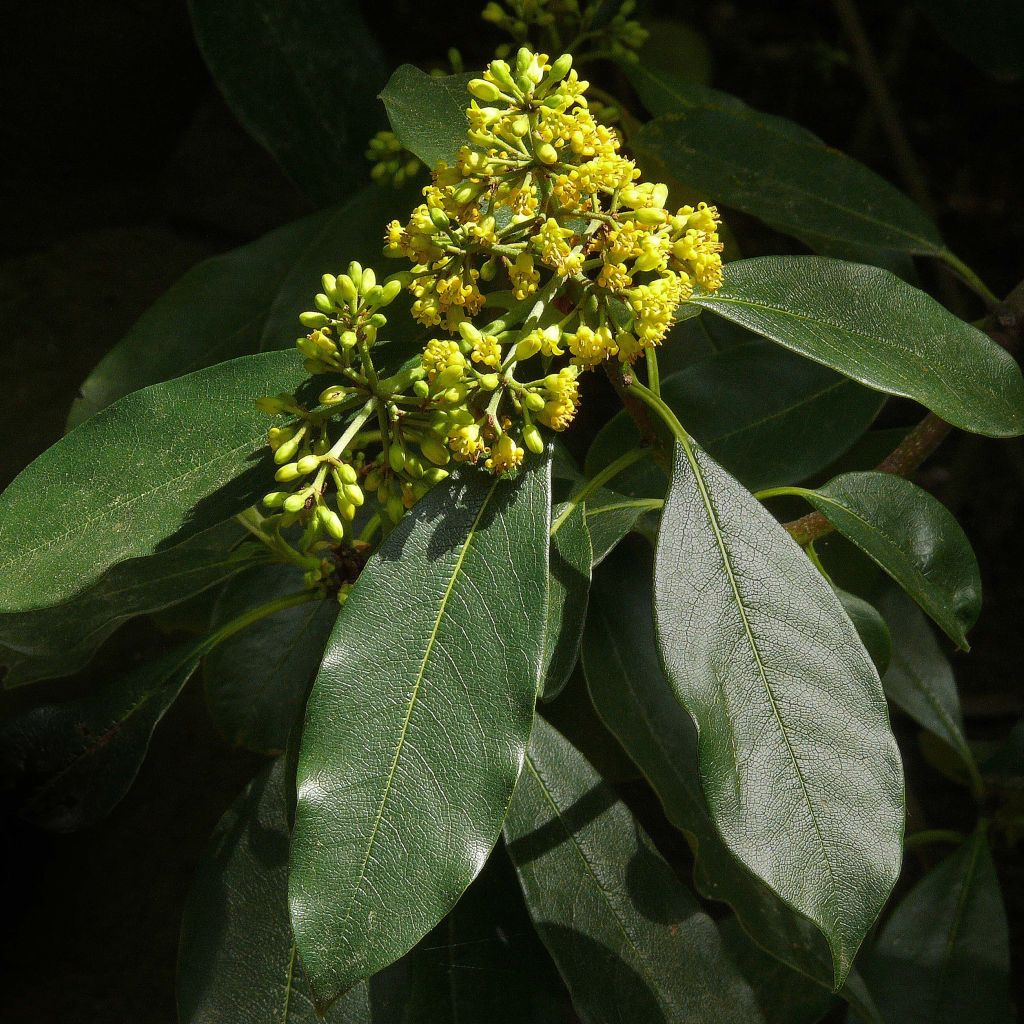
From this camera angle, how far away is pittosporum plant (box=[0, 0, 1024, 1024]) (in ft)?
2.17

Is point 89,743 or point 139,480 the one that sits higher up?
point 139,480

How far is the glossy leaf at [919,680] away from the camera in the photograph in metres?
1.31

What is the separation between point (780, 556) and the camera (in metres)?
0.75

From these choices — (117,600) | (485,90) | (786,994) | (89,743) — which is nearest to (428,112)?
(485,90)

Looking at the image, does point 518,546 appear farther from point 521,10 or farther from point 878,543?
point 521,10

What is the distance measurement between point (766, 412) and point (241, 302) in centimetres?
63

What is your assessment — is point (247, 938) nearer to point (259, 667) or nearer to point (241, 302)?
point (259, 667)

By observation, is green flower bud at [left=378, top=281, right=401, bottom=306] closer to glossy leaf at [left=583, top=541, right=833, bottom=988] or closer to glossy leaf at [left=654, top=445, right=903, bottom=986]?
glossy leaf at [left=654, top=445, right=903, bottom=986]

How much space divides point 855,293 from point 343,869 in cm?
59

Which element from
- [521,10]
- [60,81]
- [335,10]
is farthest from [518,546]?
[60,81]

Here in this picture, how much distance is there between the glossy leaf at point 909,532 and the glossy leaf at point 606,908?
33 centimetres

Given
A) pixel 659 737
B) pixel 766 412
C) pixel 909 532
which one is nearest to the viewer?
pixel 909 532

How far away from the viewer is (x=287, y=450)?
2.24 feet

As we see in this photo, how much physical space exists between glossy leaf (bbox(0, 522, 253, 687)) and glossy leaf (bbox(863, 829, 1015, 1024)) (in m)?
0.90
